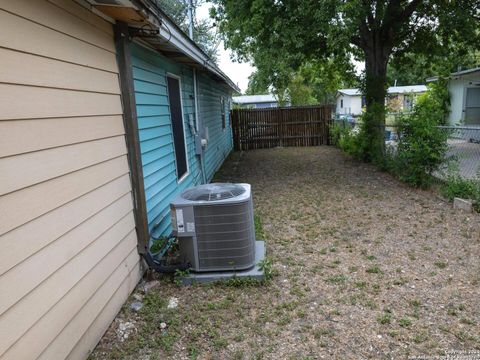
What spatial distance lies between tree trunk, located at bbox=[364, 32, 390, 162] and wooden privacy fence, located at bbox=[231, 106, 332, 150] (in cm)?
483

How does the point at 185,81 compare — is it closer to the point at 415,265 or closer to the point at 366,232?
the point at 366,232

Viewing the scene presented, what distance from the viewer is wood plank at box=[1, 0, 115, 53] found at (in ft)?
5.96

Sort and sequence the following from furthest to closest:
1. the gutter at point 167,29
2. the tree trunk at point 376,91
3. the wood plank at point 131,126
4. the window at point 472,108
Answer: the window at point 472,108, the tree trunk at point 376,91, the wood plank at point 131,126, the gutter at point 167,29

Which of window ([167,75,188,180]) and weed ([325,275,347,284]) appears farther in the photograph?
window ([167,75,188,180])

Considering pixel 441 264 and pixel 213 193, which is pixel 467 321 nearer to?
pixel 441 264

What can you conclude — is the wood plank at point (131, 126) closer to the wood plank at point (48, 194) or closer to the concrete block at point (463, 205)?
the wood plank at point (48, 194)

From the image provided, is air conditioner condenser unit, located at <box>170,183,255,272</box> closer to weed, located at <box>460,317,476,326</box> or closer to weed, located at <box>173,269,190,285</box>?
weed, located at <box>173,269,190,285</box>

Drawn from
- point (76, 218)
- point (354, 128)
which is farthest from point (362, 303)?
point (354, 128)

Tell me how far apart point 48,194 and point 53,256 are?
34cm

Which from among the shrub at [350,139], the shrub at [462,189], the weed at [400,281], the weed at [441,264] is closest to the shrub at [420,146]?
the shrub at [462,189]

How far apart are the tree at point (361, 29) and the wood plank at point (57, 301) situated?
5658mm

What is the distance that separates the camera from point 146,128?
379 centimetres

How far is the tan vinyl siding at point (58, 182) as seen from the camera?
1.70 m

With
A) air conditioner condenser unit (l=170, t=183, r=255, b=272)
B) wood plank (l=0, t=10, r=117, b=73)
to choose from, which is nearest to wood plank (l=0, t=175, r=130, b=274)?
air conditioner condenser unit (l=170, t=183, r=255, b=272)
